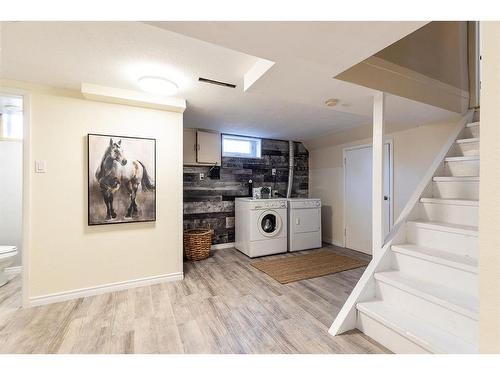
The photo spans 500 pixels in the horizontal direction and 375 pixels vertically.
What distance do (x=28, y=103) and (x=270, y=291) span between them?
297 centimetres

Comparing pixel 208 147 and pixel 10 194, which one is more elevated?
pixel 208 147

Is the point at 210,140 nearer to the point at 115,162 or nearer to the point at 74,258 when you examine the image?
the point at 115,162

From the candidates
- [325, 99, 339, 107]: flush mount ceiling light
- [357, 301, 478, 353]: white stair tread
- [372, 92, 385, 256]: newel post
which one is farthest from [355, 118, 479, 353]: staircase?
[325, 99, 339, 107]: flush mount ceiling light

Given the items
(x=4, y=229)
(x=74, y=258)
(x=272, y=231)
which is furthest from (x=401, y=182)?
(x=4, y=229)

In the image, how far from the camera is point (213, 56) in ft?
5.32

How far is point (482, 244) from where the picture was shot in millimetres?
500

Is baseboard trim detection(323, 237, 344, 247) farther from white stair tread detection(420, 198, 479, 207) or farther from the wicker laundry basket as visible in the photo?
the wicker laundry basket

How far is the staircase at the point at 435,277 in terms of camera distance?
1.30 metres

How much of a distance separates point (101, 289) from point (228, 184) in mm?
2396

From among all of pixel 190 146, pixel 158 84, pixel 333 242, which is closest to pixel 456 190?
pixel 333 242

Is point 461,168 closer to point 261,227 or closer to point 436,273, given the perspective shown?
point 436,273

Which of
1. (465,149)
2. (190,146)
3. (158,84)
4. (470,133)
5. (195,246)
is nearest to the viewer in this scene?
(158,84)

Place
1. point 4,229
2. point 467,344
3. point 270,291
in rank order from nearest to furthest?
1. point 467,344
2. point 270,291
3. point 4,229
